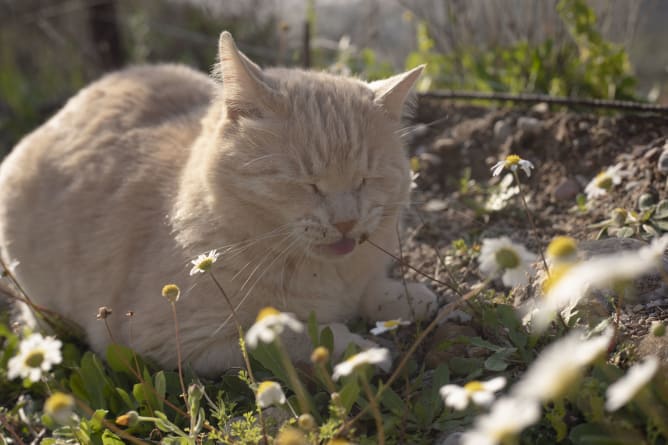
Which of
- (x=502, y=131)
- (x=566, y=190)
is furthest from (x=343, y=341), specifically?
(x=502, y=131)

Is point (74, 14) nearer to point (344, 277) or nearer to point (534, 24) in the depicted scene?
point (534, 24)

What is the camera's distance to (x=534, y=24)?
12.6 feet

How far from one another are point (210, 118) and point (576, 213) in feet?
5.40

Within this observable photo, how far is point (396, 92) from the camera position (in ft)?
7.46

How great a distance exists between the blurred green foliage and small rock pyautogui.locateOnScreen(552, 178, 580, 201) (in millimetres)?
718

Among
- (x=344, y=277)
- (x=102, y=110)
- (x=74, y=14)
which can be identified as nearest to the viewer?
(x=344, y=277)

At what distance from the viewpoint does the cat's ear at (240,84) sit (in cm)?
207

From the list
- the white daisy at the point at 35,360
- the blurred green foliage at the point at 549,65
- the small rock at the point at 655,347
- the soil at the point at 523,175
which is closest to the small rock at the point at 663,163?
→ the soil at the point at 523,175

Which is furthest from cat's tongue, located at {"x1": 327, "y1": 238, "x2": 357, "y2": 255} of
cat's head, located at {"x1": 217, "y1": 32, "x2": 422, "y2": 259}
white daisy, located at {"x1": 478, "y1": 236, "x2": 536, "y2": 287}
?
white daisy, located at {"x1": 478, "y1": 236, "x2": 536, "y2": 287}

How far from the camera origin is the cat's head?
2.00m

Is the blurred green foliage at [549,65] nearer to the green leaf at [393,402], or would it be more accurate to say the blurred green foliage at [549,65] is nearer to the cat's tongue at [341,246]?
the cat's tongue at [341,246]

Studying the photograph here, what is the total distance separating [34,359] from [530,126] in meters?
2.65

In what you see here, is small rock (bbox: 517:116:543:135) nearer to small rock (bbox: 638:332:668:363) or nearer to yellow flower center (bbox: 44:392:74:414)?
small rock (bbox: 638:332:668:363)

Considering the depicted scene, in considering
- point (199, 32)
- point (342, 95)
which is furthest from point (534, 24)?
A: point (199, 32)
